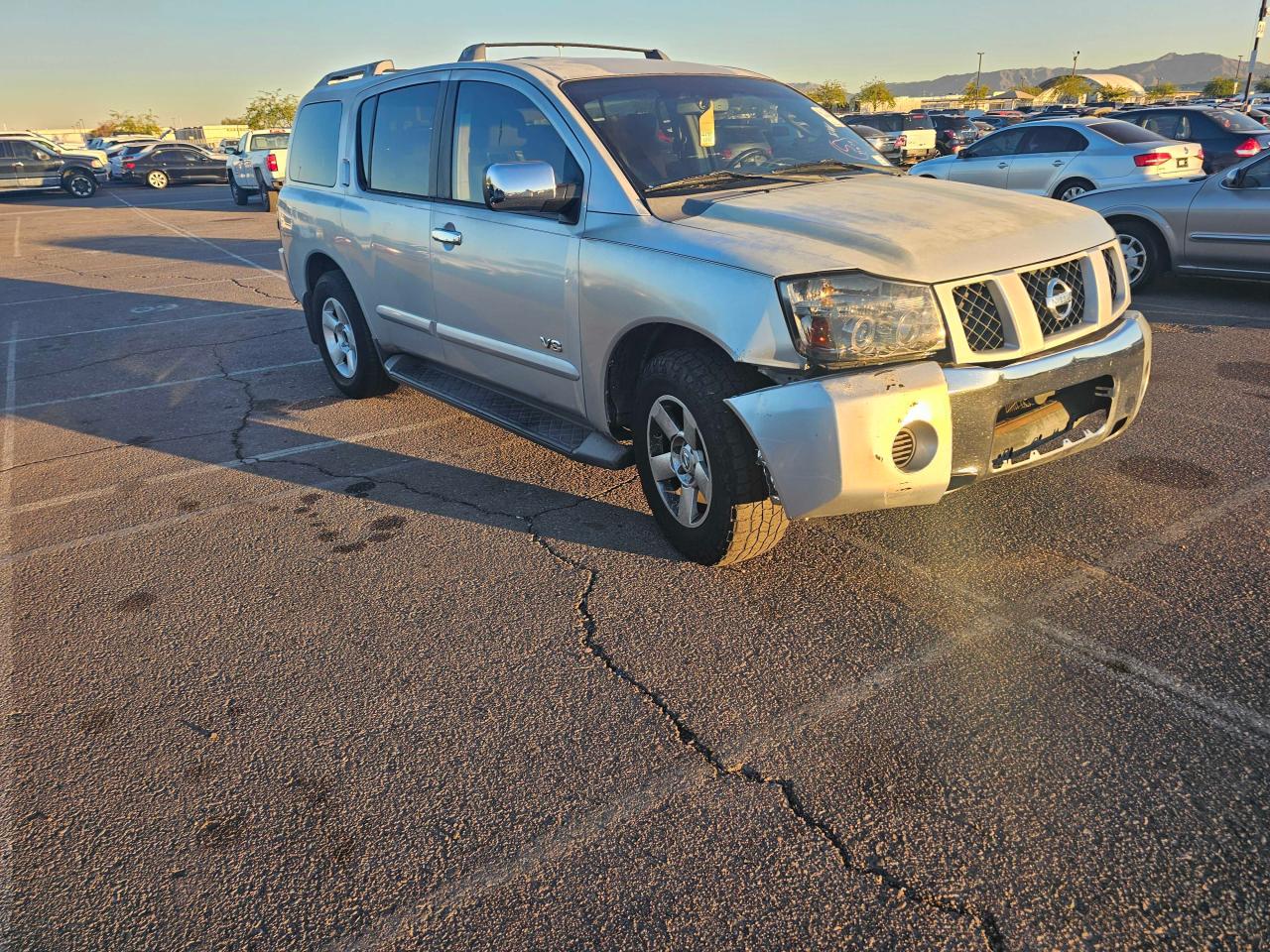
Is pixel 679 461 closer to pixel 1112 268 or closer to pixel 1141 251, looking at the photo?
pixel 1112 268

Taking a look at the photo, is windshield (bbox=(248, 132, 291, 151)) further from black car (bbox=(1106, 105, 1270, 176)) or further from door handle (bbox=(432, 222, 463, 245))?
door handle (bbox=(432, 222, 463, 245))

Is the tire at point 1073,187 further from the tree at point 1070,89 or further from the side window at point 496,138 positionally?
the tree at point 1070,89

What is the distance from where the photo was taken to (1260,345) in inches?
260

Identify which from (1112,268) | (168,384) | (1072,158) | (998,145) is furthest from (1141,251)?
(168,384)

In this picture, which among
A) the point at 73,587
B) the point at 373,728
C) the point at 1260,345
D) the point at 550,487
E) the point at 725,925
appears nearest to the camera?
the point at 725,925

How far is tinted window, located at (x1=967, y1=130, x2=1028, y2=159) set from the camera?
12.8 meters

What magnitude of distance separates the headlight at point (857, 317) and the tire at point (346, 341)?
350 cm

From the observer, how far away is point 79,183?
28.7m

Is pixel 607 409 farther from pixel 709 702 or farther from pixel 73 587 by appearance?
pixel 73 587

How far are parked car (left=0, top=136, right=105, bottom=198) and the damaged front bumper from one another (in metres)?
31.9

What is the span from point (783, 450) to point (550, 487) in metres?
1.87

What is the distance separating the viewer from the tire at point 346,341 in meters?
5.84

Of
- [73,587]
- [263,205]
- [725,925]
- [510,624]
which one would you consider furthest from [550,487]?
[263,205]

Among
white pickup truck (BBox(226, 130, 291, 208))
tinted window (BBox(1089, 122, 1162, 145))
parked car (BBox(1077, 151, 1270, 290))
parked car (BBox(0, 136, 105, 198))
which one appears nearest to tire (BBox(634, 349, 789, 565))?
parked car (BBox(1077, 151, 1270, 290))
